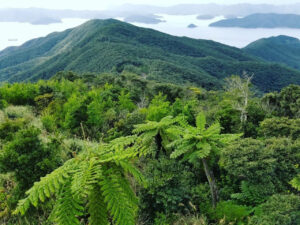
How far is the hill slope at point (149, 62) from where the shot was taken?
4082 inches

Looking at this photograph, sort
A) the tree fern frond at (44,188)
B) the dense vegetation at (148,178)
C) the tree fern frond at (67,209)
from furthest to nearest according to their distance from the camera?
1. the dense vegetation at (148,178)
2. the tree fern frond at (44,188)
3. the tree fern frond at (67,209)

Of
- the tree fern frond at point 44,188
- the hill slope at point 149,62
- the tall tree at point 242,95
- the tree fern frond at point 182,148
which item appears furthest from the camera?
the hill slope at point 149,62

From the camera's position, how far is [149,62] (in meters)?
115

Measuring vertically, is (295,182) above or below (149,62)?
above

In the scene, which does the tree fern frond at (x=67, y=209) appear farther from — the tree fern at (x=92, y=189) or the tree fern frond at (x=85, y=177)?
the tree fern frond at (x=85, y=177)

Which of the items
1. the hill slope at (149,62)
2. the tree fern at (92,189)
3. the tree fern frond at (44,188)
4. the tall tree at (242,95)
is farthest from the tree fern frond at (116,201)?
the hill slope at (149,62)

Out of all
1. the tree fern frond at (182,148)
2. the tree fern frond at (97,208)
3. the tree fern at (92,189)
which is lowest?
the tree fern frond at (182,148)

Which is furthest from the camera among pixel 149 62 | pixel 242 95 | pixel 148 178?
pixel 149 62

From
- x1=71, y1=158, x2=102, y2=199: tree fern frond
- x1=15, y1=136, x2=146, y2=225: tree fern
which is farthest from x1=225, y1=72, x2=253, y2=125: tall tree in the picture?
x1=71, y1=158, x2=102, y2=199: tree fern frond

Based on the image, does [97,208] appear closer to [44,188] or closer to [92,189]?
[92,189]

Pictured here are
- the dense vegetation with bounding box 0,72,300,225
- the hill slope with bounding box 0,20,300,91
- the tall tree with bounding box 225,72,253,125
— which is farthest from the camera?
the hill slope with bounding box 0,20,300,91

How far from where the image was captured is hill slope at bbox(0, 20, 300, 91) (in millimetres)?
103688

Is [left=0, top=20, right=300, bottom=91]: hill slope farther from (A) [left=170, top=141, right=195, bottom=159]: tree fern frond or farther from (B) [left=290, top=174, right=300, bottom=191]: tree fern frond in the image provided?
(A) [left=170, top=141, right=195, bottom=159]: tree fern frond

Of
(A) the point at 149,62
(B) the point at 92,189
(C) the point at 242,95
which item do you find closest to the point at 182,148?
(B) the point at 92,189
